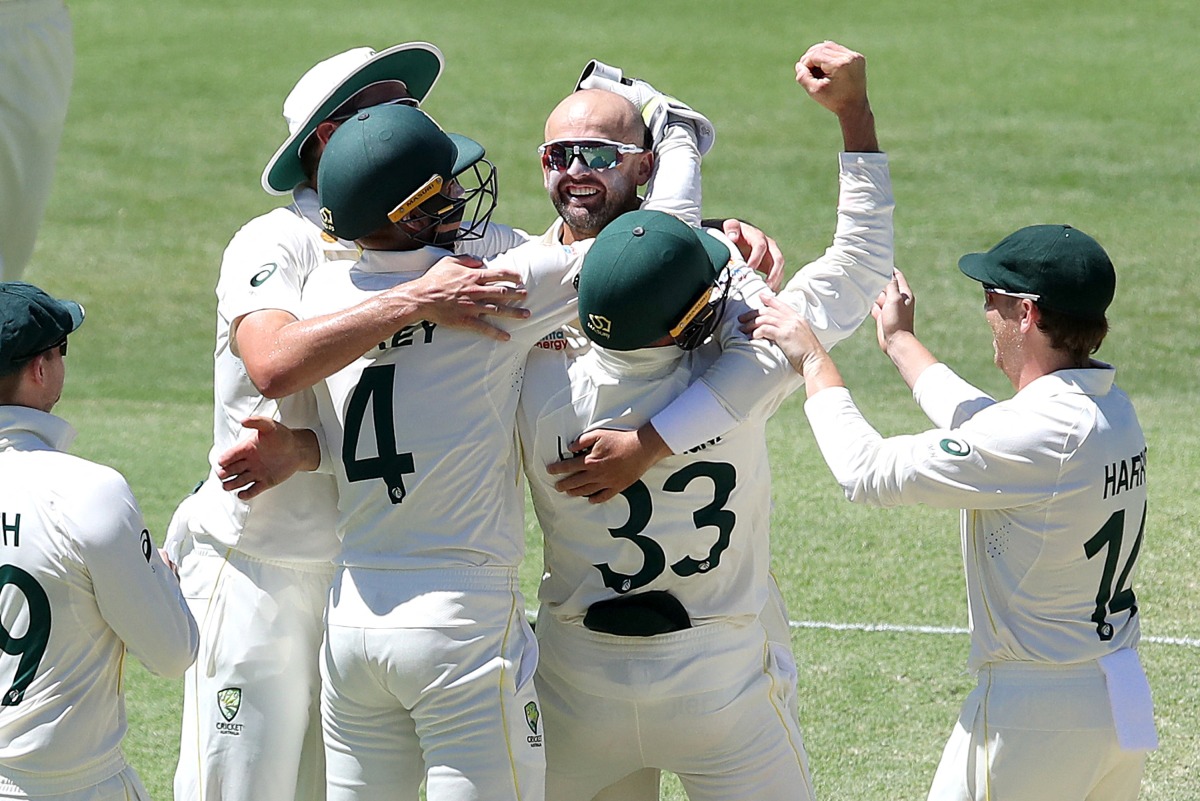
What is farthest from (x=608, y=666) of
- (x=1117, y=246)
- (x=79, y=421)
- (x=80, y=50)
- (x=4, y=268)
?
(x=80, y=50)

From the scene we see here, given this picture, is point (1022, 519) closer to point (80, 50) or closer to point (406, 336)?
point (406, 336)

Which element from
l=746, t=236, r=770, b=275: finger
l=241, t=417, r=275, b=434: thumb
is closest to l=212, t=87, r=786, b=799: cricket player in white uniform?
l=241, t=417, r=275, b=434: thumb

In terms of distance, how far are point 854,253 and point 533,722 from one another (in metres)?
1.42

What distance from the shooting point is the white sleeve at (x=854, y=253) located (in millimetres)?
3949

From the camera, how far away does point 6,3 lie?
5.27 m

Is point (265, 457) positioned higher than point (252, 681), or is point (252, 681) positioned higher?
point (265, 457)

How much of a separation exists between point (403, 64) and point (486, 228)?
1.76 ft

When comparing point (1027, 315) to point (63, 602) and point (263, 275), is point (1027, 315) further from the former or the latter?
point (63, 602)

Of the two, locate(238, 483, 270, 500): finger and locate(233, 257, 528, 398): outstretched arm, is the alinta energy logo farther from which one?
locate(233, 257, 528, 398): outstretched arm

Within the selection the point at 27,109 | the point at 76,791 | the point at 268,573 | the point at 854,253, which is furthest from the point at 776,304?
the point at 27,109

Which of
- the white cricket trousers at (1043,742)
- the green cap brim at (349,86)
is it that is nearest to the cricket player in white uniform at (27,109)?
the green cap brim at (349,86)

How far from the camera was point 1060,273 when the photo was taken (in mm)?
3658

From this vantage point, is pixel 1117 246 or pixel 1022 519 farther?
pixel 1117 246

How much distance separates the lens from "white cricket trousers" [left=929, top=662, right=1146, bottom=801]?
3629 millimetres
